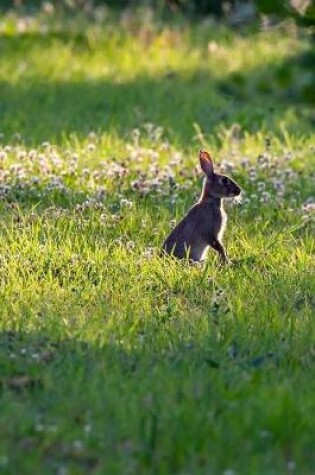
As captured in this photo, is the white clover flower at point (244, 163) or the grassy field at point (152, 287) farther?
the white clover flower at point (244, 163)

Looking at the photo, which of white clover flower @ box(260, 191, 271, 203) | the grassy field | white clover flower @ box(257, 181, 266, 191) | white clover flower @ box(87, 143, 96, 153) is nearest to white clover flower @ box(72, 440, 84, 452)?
the grassy field

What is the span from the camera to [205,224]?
9.35m

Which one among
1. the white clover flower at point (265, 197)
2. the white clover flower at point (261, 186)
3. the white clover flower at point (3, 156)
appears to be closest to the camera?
the white clover flower at point (265, 197)

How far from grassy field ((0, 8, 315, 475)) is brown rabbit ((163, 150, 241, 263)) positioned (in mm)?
185

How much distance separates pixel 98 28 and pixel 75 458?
13231 millimetres

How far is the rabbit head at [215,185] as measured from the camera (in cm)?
977

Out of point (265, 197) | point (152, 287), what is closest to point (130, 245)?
point (152, 287)

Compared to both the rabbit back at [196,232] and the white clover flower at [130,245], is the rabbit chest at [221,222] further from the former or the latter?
the white clover flower at [130,245]

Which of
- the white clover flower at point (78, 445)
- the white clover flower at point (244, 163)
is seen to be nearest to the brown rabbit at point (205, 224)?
the white clover flower at point (244, 163)

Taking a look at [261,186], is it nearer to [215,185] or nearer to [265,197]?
[265,197]

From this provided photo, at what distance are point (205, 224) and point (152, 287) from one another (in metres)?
1.08

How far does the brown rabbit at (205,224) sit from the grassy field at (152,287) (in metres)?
0.19

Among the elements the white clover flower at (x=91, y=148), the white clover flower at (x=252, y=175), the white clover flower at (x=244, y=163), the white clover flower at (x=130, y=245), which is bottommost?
the white clover flower at (x=91, y=148)

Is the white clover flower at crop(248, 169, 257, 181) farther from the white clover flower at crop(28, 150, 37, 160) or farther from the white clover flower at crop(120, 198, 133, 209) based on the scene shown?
the white clover flower at crop(28, 150, 37, 160)
